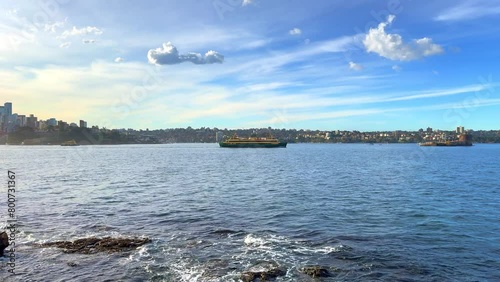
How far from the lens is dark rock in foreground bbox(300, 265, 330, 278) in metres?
22.9

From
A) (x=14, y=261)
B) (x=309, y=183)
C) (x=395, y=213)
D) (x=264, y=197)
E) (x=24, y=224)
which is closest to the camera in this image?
(x=14, y=261)

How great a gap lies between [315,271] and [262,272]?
3399mm

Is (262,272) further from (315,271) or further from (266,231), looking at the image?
(266,231)

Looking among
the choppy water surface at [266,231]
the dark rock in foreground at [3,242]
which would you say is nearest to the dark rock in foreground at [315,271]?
the choppy water surface at [266,231]

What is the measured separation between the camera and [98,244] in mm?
29391

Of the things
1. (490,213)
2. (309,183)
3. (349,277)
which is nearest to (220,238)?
(349,277)

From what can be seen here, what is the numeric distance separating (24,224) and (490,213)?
51.7m

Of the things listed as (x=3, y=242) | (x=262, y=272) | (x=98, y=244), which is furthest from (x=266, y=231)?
(x=3, y=242)

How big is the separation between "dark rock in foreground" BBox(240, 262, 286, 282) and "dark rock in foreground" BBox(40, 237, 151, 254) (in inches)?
424

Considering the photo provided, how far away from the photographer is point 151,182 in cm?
7512

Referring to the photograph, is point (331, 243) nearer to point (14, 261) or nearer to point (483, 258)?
point (483, 258)

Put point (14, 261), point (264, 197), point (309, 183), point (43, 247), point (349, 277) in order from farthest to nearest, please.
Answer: point (309, 183)
point (264, 197)
point (43, 247)
point (14, 261)
point (349, 277)

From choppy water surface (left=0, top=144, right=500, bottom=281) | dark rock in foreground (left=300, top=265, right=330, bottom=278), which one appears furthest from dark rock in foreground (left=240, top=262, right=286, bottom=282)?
dark rock in foreground (left=300, top=265, right=330, bottom=278)

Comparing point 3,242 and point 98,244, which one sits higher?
point 3,242
